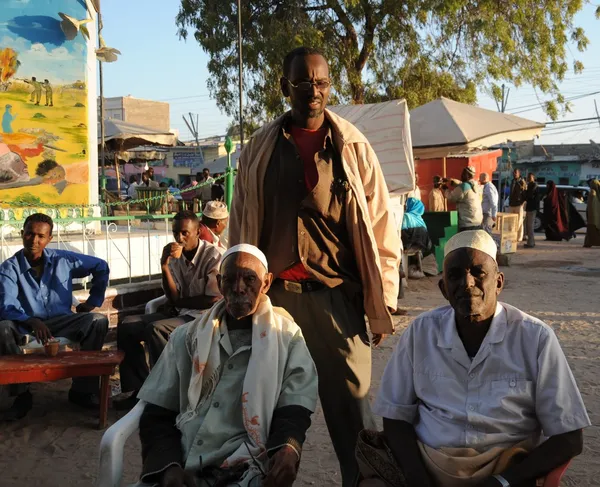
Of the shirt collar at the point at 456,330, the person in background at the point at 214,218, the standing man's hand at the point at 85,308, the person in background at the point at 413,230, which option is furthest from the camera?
the person in background at the point at 413,230

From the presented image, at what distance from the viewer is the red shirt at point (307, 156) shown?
301 centimetres

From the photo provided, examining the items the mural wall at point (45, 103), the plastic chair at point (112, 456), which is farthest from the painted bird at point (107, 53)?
the plastic chair at point (112, 456)

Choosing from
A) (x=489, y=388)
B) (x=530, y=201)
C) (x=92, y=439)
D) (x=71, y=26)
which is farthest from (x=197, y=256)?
(x=530, y=201)

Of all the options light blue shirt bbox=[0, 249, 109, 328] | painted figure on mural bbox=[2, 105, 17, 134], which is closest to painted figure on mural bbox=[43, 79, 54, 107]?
painted figure on mural bbox=[2, 105, 17, 134]

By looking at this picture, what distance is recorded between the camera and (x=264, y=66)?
18938 mm

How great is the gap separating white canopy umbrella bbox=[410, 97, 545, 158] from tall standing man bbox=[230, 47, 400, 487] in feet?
27.6

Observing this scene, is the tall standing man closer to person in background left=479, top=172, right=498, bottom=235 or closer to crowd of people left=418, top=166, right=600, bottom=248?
crowd of people left=418, top=166, right=600, bottom=248

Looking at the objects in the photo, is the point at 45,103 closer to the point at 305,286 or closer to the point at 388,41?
the point at 305,286

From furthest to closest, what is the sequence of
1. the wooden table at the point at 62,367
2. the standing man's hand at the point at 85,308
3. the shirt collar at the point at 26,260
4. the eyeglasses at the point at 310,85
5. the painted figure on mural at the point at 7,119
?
the painted figure on mural at the point at 7,119 < the standing man's hand at the point at 85,308 < the shirt collar at the point at 26,260 < the wooden table at the point at 62,367 < the eyeglasses at the point at 310,85

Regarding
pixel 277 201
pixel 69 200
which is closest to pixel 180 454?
pixel 277 201

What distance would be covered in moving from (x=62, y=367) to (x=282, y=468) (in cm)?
251

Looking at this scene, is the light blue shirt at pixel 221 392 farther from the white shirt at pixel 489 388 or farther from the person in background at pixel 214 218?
the person in background at pixel 214 218

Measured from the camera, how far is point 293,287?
3.01 metres

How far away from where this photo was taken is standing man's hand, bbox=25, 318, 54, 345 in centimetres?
463
